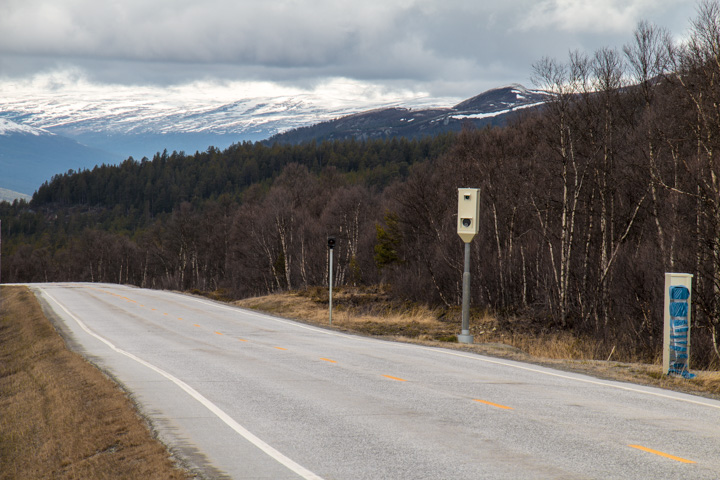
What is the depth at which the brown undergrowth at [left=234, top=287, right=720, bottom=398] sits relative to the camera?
13.1 m

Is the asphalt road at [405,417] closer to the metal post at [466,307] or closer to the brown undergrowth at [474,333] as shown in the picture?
the brown undergrowth at [474,333]

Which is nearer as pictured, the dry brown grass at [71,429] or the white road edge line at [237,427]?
the white road edge line at [237,427]

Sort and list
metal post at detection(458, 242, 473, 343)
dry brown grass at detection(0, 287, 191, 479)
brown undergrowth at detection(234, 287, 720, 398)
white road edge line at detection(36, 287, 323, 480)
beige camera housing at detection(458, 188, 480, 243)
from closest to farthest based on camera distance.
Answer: white road edge line at detection(36, 287, 323, 480) → dry brown grass at detection(0, 287, 191, 479) → brown undergrowth at detection(234, 287, 720, 398) → beige camera housing at detection(458, 188, 480, 243) → metal post at detection(458, 242, 473, 343)

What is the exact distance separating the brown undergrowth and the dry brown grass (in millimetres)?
8491

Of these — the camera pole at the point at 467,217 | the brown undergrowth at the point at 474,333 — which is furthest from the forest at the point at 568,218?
the camera pole at the point at 467,217

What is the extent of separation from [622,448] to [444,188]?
4269cm

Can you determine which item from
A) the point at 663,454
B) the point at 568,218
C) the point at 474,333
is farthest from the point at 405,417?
the point at 568,218

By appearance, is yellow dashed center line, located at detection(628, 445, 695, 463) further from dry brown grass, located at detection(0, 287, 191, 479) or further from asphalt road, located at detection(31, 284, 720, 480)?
dry brown grass, located at detection(0, 287, 191, 479)

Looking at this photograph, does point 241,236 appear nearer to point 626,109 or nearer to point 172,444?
point 626,109

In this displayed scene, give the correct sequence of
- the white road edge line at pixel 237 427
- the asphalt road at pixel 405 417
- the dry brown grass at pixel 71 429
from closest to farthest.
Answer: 1. the white road edge line at pixel 237 427
2. the asphalt road at pixel 405 417
3. the dry brown grass at pixel 71 429

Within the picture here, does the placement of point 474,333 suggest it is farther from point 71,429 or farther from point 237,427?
point 237,427

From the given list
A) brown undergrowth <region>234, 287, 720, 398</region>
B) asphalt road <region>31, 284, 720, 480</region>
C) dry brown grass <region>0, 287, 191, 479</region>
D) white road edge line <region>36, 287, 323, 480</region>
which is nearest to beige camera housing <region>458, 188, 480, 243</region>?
brown undergrowth <region>234, 287, 720, 398</region>

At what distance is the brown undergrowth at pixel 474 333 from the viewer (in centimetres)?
1310

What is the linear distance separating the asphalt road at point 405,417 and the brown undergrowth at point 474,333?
1007mm
